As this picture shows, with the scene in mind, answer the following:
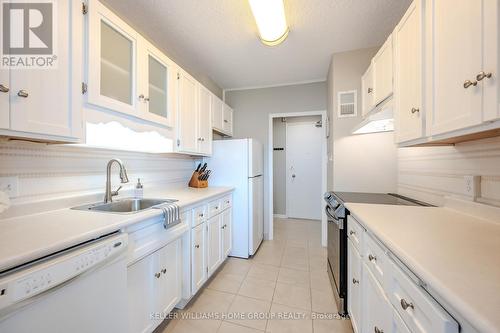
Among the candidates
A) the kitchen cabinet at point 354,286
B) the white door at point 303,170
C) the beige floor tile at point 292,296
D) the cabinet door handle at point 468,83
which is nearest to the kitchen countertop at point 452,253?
the kitchen cabinet at point 354,286

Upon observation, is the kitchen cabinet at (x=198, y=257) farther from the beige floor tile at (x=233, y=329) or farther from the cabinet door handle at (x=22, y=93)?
the cabinet door handle at (x=22, y=93)

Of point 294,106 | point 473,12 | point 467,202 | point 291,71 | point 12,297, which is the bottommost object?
point 12,297

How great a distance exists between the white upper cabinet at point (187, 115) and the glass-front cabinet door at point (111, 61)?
0.52 m

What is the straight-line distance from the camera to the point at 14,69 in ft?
2.73

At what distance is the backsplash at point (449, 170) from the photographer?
104 centimetres

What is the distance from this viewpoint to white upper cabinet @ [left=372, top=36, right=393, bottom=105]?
4.98ft

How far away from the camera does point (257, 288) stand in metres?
1.91

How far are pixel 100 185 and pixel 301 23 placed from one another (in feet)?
7.12

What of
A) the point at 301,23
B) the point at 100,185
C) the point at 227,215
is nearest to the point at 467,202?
the point at 301,23

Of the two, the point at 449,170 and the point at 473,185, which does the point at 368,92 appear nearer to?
the point at 449,170

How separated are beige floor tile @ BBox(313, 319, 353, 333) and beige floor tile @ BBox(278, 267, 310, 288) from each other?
1.43ft

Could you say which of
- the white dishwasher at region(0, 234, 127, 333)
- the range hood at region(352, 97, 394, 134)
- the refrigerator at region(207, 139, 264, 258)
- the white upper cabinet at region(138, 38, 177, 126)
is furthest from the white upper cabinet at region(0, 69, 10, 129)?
the range hood at region(352, 97, 394, 134)

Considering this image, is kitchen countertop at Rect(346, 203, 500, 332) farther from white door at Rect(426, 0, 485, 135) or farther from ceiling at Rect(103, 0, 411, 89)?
ceiling at Rect(103, 0, 411, 89)

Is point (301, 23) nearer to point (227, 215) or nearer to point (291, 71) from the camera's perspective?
point (291, 71)
